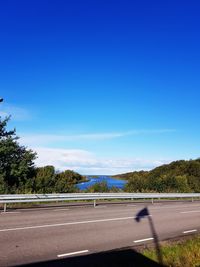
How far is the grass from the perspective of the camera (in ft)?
26.5

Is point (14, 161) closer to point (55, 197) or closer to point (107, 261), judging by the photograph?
point (55, 197)

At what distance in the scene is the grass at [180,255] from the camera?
8.08 metres

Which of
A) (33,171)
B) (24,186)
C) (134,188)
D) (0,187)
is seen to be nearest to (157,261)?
(0,187)

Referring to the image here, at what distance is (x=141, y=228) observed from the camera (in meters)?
14.1

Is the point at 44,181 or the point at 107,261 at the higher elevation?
the point at 44,181

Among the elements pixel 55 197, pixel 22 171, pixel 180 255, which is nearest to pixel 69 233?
pixel 180 255

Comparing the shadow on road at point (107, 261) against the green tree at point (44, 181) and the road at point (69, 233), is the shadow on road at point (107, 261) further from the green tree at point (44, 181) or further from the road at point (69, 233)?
the green tree at point (44, 181)

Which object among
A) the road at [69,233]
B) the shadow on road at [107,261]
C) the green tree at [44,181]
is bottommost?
the shadow on road at [107,261]

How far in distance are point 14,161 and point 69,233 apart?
2087 cm

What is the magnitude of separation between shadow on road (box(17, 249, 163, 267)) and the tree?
22.2 meters

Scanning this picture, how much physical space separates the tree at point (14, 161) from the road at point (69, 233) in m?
15.1

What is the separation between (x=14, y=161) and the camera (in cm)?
3180

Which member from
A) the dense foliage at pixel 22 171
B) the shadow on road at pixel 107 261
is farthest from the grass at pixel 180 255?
the dense foliage at pixel 22 171

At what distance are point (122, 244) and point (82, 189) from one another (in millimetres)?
21770
